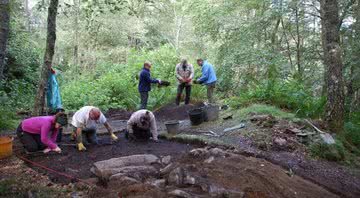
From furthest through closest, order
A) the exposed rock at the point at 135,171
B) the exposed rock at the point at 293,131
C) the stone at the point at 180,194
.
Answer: the exposed rock at the point at 293,131 → the exposed rock at the point at 135,171 → the stone at the point at 180,194

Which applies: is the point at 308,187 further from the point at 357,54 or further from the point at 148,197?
the point at 357,54

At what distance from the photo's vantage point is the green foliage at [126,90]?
43.8 feet

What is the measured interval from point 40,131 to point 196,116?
4.02 m

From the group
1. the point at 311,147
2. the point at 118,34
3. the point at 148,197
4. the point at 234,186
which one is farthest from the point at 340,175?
the point at 118,34

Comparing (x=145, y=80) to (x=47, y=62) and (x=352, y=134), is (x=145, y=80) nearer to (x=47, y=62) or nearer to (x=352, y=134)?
(x=47, y=62)

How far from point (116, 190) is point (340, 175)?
3957mm

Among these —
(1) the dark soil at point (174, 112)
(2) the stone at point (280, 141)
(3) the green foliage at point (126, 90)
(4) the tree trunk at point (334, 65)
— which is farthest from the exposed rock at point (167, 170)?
(3) the green foliage at point (126, 90)

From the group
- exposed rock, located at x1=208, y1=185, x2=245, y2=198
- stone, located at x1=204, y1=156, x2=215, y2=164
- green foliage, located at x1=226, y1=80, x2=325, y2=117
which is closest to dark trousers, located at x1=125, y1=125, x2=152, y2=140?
stone, located at x1=204, y1=156, x2=215, y2=164

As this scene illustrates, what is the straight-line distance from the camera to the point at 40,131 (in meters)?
6.52

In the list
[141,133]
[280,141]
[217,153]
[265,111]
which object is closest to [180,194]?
[217,153]

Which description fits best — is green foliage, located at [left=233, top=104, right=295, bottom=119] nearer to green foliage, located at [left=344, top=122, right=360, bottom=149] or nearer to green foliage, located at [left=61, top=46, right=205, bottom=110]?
green foliage, located at [left=344, top=122, right=360, bottom=149]

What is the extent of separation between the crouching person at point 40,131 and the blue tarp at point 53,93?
2.24 meters

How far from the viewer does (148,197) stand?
4.35m

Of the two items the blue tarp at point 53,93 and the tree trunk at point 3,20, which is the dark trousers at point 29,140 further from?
the blue tarp at point 53,93
